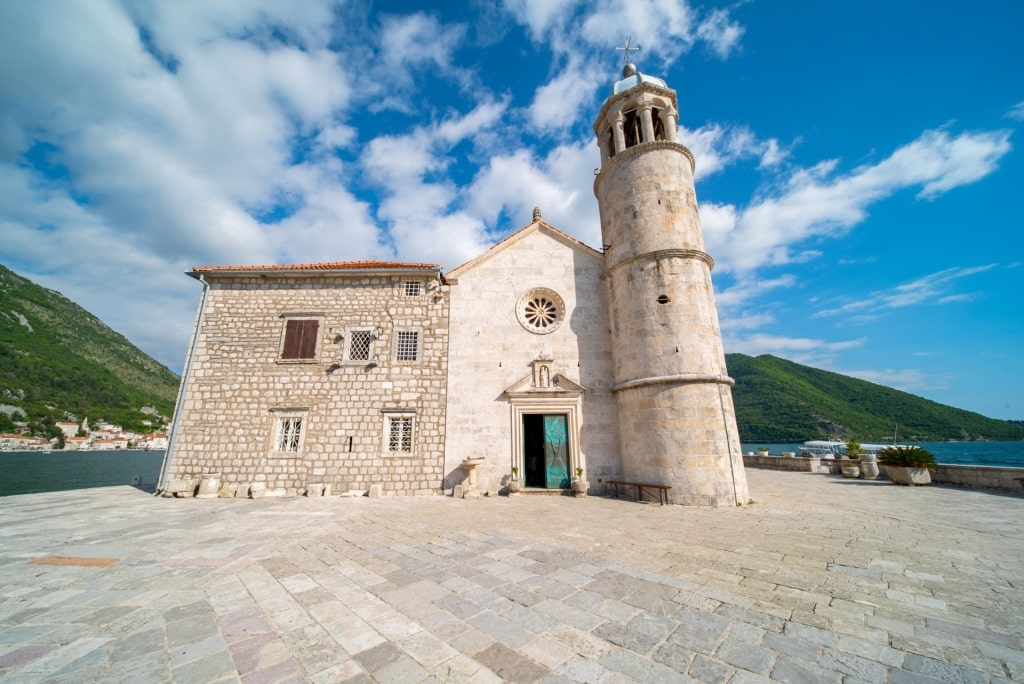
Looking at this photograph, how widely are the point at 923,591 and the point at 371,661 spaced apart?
6.11 m

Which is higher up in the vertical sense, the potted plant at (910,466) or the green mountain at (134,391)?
the green mountain at (134,391)

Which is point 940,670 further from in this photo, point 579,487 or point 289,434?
point 289,434

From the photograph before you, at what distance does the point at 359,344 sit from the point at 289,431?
3.62 meters

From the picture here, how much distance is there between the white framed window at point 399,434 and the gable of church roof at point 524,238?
5280 mm

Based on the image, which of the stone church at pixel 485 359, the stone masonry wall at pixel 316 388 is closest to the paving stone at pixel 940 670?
the stone church at pixel 485 359

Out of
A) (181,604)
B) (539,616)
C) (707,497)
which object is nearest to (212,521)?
(181,604)

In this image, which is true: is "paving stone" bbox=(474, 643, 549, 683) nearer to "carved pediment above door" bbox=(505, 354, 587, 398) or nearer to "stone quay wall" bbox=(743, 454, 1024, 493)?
"carved pediment above door" bbox=(505, 354, 587, 398)

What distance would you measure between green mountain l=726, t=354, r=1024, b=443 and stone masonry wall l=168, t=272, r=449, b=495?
79705mm

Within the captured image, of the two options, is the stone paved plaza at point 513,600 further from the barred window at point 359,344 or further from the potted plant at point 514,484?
the barred window at point 359,344

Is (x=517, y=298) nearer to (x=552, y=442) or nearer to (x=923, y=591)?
(x=552, y=442)

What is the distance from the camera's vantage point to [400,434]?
484 inches

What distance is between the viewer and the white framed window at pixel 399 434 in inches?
478

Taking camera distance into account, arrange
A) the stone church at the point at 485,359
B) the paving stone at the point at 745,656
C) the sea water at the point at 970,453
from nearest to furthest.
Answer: the paving stone at the point at 745,656, the stone church at the point at 485,359, the sea water at the point at 970,453

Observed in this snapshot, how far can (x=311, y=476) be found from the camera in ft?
38.6
